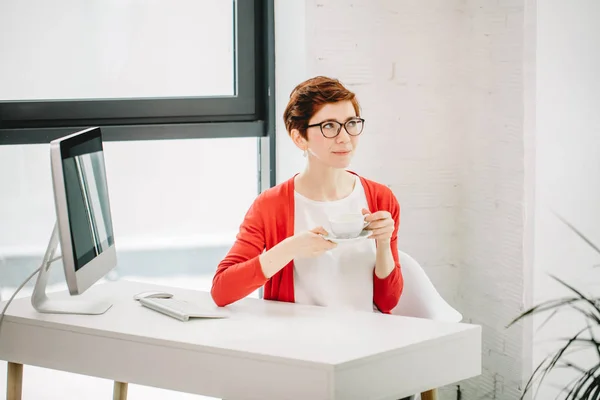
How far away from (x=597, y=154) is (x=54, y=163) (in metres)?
1.60

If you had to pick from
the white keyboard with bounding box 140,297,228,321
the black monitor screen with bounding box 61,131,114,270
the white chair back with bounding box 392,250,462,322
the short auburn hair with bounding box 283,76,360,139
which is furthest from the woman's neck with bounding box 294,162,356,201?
the black monitor screen with bounding box 61,131,114,270

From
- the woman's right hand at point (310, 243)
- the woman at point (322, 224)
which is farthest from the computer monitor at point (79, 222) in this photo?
the woman's right hand at point (310, 243)

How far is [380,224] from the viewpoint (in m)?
1.98

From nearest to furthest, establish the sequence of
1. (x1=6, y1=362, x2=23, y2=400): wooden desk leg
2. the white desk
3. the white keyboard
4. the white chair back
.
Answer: the white desk
the white keyboard
(x1=6, y1=362, x2=23, y2=400): wooden desk leg
the white chair back

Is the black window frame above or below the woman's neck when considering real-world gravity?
above

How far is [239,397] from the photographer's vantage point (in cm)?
172

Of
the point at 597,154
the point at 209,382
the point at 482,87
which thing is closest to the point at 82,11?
the point at 482,87

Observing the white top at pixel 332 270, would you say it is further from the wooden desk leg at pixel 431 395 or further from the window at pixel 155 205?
the window at pixel 155 205

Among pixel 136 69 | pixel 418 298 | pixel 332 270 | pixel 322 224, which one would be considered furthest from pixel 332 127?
pixel 136 69

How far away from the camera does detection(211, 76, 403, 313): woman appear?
6.69ft

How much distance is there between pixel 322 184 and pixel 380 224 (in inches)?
9.0

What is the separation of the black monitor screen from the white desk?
18 centimetres

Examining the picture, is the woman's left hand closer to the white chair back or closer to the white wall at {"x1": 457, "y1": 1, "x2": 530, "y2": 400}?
the white chair back

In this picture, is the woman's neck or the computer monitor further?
the woman's neck
